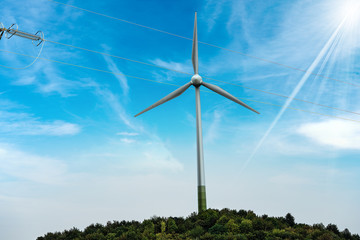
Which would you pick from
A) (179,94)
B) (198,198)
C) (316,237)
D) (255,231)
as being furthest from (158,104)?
(316,237)

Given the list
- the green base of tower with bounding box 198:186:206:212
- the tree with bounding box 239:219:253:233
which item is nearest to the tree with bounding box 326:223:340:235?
the tree with bounding box 239:219:253:233

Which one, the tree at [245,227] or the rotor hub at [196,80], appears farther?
the rotor hub at [196,80]

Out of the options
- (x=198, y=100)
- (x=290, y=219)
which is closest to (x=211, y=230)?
(x=290, y=219)

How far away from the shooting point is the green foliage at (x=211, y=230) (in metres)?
33.5

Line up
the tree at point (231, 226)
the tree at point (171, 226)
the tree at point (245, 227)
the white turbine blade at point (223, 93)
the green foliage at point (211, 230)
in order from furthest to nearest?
the white turbine blade at point (223, 93) → the tree at point (171, 226) → the tree at point (245, 227) → the tree at point (231, 226) → the green foliage at point (211, 230)

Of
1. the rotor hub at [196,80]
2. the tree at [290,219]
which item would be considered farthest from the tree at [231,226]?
the rotor hub at [196,80]

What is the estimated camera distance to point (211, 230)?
34.8m

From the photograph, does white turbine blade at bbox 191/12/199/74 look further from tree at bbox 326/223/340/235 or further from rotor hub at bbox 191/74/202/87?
tree at bbox 326/223/340/235

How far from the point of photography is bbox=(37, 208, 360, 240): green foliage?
1320 inches

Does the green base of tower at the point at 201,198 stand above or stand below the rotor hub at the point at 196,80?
below

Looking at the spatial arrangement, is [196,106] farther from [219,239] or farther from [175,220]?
[219,239]

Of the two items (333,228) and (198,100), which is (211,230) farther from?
(198,100)

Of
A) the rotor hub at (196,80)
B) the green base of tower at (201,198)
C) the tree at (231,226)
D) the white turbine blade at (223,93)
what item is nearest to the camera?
the tree at (231,226)

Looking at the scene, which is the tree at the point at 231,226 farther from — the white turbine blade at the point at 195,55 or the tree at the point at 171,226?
the white turbine blade at the point at 195,55
